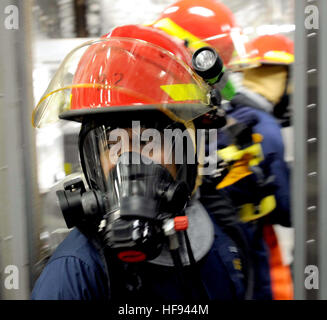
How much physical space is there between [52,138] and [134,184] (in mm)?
664

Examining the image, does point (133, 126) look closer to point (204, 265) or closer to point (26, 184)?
point (26, 184)

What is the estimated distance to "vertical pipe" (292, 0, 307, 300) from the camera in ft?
3.31

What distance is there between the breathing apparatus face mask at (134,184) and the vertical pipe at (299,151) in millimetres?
366

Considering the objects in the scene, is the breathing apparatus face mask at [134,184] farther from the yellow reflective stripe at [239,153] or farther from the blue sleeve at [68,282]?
the yellow reflective stripe at [239,153]

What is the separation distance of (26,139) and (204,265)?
793 millimetres

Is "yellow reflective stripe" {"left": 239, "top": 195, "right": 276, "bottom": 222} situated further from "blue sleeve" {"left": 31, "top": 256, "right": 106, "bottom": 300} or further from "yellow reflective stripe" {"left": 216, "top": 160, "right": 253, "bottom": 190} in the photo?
"blue sleeve" {"left": 31, "top": 256, "right": 106, "bottom": 300}

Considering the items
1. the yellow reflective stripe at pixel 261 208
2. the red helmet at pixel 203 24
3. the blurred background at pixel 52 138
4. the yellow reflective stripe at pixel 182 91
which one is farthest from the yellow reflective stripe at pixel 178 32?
the yellow reflective stripe at pixel 261 208

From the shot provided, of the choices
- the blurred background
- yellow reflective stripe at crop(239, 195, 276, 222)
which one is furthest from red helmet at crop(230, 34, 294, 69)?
yellow reflective stripe at crop(239, 195, 276, 222)

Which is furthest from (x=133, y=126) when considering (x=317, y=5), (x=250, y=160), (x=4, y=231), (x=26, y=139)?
(x=250, y=160)

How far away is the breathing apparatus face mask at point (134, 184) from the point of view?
1.04 metres

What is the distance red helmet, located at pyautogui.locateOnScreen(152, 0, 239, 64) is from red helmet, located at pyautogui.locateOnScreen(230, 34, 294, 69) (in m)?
0.14

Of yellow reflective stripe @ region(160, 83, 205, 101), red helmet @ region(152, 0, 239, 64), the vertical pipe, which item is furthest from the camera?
red helmet @ region(152, 0, 239, 64)

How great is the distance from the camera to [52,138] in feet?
5.26

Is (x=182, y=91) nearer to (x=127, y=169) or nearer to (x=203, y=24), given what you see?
(x=127, y=169)
